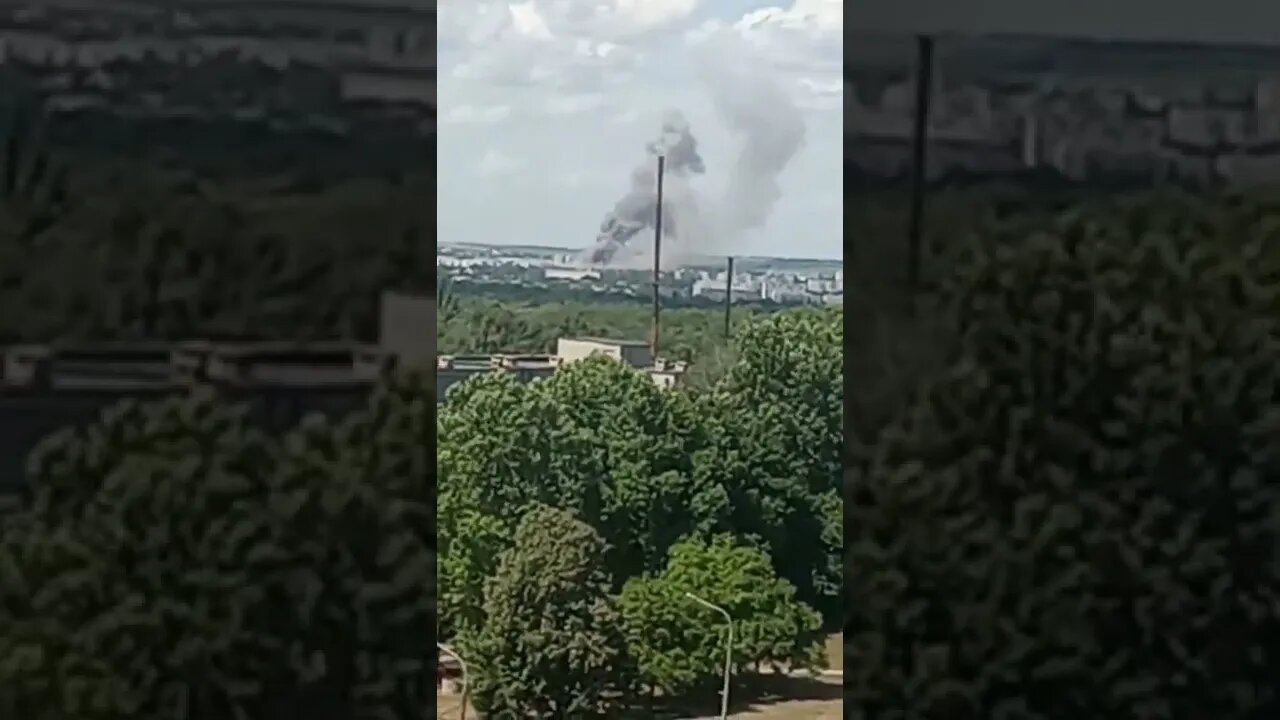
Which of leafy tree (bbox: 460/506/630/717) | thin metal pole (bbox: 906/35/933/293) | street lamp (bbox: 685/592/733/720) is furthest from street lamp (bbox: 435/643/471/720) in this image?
thin metal pole (bbox: 906/35/933/293)

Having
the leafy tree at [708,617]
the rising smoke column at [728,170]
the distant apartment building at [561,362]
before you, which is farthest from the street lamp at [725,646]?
the rising smoke column at [728,170]

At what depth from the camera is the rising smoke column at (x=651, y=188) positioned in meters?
1.83

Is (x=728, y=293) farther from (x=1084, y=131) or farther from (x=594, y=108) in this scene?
(x=1084, y=131)

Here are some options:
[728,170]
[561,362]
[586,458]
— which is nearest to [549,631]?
[586,458]

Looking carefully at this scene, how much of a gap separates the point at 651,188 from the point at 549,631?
1.83 ft

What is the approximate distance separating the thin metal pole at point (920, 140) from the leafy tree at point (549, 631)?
21.1 inches

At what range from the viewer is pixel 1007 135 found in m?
1.81

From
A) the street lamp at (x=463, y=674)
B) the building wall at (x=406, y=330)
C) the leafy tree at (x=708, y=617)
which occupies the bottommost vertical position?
the street lamp at (x=463, y=674)

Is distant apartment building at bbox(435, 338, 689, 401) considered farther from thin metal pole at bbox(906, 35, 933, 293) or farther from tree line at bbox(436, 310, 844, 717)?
thin metal pole at bbox(906, 35, 933, 293)

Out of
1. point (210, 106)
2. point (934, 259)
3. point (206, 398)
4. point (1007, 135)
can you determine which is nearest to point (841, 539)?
point (934, 259)

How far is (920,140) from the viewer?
179 centimetres

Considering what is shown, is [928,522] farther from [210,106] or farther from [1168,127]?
[210,106]

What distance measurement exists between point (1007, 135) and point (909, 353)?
29 centimetres

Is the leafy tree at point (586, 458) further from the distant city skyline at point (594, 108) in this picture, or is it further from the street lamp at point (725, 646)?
the distant city skyline at point (594, 108)
